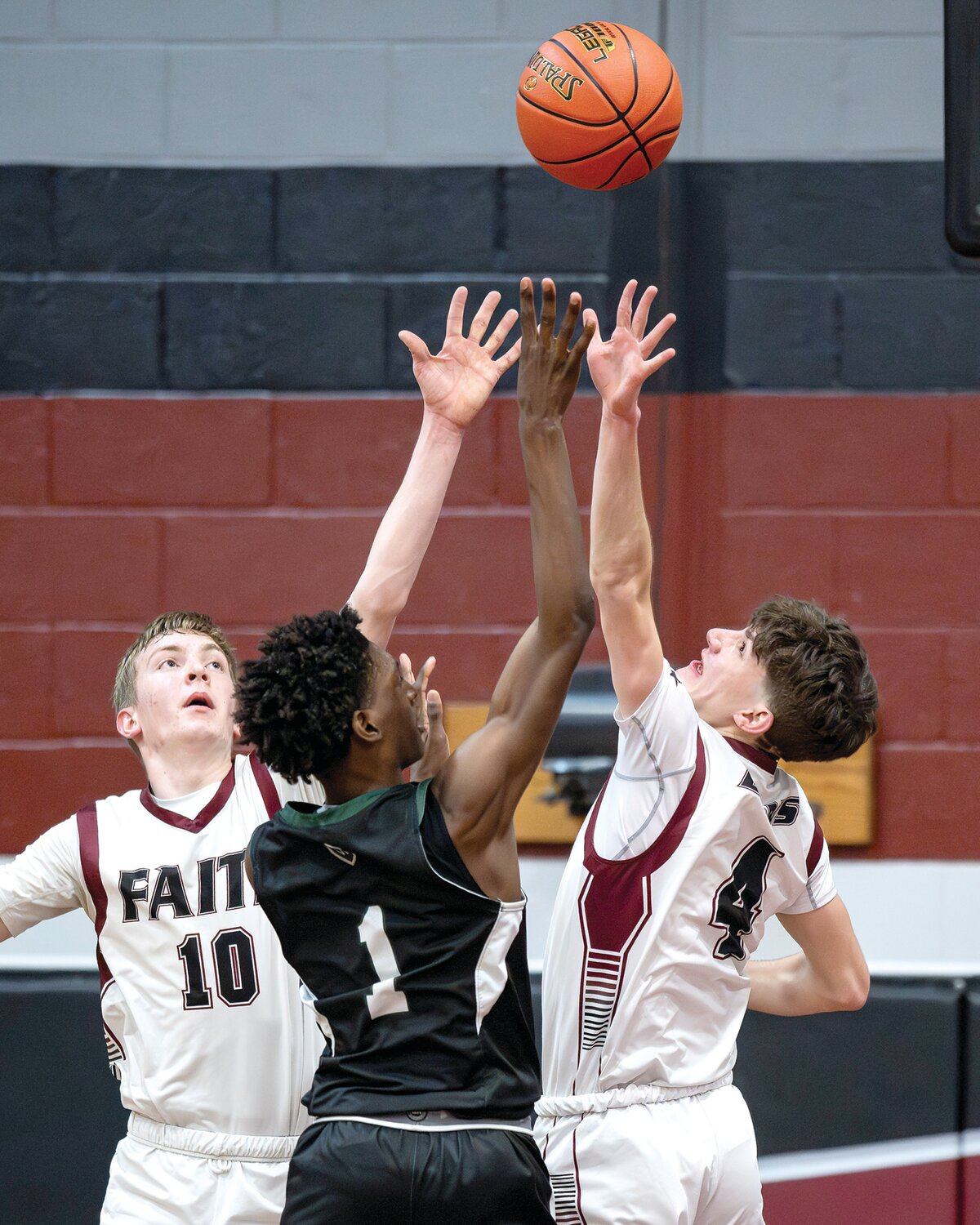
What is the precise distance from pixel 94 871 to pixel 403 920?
1.02 m

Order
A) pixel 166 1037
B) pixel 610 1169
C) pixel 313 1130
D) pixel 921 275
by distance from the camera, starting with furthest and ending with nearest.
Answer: pixel 921 275
pixel 166 1037
pixel 610 1169
pixel 313 1130

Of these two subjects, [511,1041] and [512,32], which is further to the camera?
[512,32]

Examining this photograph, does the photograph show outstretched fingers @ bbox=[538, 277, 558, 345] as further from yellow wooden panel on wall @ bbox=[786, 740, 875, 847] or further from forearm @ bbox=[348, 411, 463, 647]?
yellow wooden panel on wall @ bbox=[786, 740, 875, 847]

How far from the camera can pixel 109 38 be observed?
4082 millimetres

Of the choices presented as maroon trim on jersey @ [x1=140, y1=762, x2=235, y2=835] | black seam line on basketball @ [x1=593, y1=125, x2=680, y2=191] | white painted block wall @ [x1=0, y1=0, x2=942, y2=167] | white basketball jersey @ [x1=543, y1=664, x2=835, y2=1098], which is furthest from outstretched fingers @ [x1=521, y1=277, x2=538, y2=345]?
white painted block wall @ [x1=0, y1=0, x2=942, y2=167]

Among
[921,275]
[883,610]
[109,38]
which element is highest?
[109,38]

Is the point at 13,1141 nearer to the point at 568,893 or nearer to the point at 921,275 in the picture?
the point at 568,893

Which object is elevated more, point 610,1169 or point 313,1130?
point 313,1130

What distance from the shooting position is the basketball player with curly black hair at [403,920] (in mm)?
1940

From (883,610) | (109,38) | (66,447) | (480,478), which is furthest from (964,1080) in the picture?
(109,38)

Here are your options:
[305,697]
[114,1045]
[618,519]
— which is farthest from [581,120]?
[114,1045]

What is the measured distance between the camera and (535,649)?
2.03 m

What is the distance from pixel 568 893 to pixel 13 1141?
225 cm

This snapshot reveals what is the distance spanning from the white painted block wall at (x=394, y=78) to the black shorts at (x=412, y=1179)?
9.76 ft
